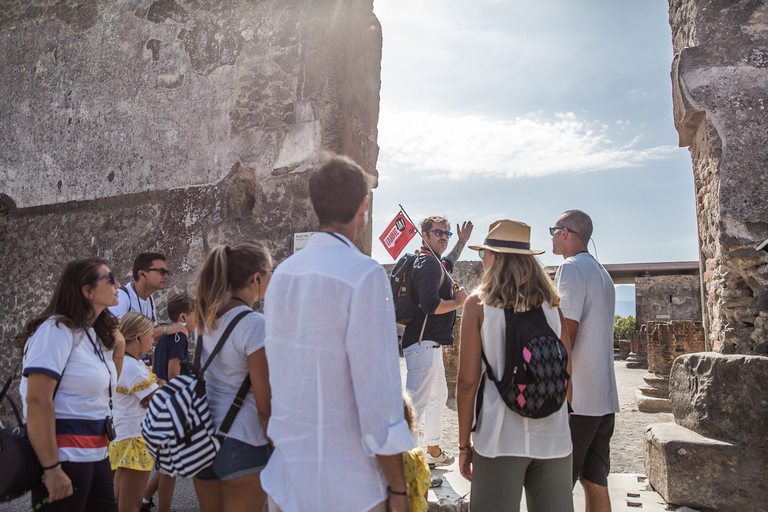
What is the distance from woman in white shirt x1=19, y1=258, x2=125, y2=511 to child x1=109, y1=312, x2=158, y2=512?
494 millimetres

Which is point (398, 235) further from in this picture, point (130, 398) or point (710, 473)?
point (710, 473)

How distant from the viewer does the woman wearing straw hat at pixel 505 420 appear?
201 centimetres

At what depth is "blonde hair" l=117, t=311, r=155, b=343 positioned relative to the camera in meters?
3.12

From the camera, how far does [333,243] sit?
1536 mm

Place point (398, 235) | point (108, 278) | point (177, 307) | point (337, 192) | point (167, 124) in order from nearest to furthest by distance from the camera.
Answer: point (337, 192) → point (108, 278) → point (177, 307) → point (167, 124) → point (398, 235)

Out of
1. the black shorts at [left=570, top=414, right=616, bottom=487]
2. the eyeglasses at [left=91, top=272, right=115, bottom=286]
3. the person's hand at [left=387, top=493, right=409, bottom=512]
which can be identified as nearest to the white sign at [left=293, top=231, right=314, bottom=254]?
the eyeglasses at [left=91, top=272, right=115, bottom=286]

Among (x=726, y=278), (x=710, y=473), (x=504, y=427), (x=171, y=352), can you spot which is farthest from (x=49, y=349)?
(x=726, y=278)

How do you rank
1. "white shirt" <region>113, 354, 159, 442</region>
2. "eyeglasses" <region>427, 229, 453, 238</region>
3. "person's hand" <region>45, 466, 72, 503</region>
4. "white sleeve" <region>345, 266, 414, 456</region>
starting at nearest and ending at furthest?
"white sleeve" <region>345, 266, 414, 456</region> < "person's hand" <region>45, 466, 72, 503</region> < "white shirt" <region>113, 354, 159, 442</region> < "eyeglasses" <region>427, 229, 453, 238</region>

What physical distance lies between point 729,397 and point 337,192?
2741 mm

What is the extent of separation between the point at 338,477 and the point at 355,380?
0.79ft

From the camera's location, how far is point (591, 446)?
2711mm

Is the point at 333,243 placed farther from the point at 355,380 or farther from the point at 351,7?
the point at 351,7

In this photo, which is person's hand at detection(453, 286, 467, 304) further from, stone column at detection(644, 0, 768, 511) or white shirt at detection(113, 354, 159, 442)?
white shirt at detection(113, 354, 159, 442)

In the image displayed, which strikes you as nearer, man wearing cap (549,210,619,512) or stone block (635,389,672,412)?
man wearing cap (549,210,619,512)
